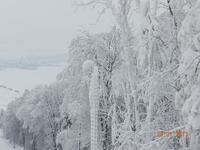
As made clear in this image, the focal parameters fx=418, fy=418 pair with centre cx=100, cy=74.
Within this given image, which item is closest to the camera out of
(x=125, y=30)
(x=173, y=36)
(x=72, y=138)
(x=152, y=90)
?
(x=152, y=90)

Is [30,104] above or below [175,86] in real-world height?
below

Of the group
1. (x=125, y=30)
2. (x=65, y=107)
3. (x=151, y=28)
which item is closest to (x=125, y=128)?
(x=125, y=30)

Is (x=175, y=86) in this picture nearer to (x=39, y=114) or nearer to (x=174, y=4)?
(x=174, y=4)

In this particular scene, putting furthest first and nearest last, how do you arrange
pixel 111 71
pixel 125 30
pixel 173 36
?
pixel 111 71 → pixel 125 30 → pixel 173 36

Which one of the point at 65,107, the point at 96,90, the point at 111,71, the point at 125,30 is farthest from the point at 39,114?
the point at 125,30

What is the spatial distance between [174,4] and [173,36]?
29.4 inches

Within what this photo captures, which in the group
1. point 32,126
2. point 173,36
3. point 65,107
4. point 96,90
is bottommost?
point 32,126

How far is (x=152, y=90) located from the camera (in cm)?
877

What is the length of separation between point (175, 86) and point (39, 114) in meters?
37.1

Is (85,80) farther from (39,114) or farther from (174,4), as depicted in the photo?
(39,114)

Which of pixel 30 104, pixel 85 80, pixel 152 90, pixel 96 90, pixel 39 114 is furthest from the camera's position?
pixel 30 104

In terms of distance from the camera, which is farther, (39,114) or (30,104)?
(30,104)

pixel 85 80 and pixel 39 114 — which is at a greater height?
pixel 85 80

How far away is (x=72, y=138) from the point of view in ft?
98.2
